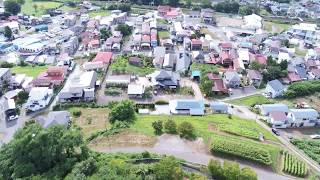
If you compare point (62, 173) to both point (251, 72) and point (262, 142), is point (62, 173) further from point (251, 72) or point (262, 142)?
point (251, 72)

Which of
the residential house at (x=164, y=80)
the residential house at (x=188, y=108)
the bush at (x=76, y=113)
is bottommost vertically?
the bush at (x=76, y=113)

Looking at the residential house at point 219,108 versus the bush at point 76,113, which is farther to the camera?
the residential house at point 219,108

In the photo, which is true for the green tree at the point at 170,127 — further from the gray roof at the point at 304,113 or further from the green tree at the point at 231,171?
the gray roof at the point at 304,113

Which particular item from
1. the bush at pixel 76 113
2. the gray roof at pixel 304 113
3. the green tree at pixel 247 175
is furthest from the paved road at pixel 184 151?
the gray roof at pixel 304 113

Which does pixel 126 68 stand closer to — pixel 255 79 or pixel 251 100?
pixel 251 100

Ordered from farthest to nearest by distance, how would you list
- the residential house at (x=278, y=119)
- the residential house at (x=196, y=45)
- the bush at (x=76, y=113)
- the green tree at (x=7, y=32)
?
1. the green tree at (x=7, y=32)
2. the residential house at (x=196, y=45)
3. the residential house at (x=278, y=119)
4. the bush at (x=76, y=113)

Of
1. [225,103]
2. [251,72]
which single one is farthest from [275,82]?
[225,103]

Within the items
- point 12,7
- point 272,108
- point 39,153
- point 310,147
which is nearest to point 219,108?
point 272,108
